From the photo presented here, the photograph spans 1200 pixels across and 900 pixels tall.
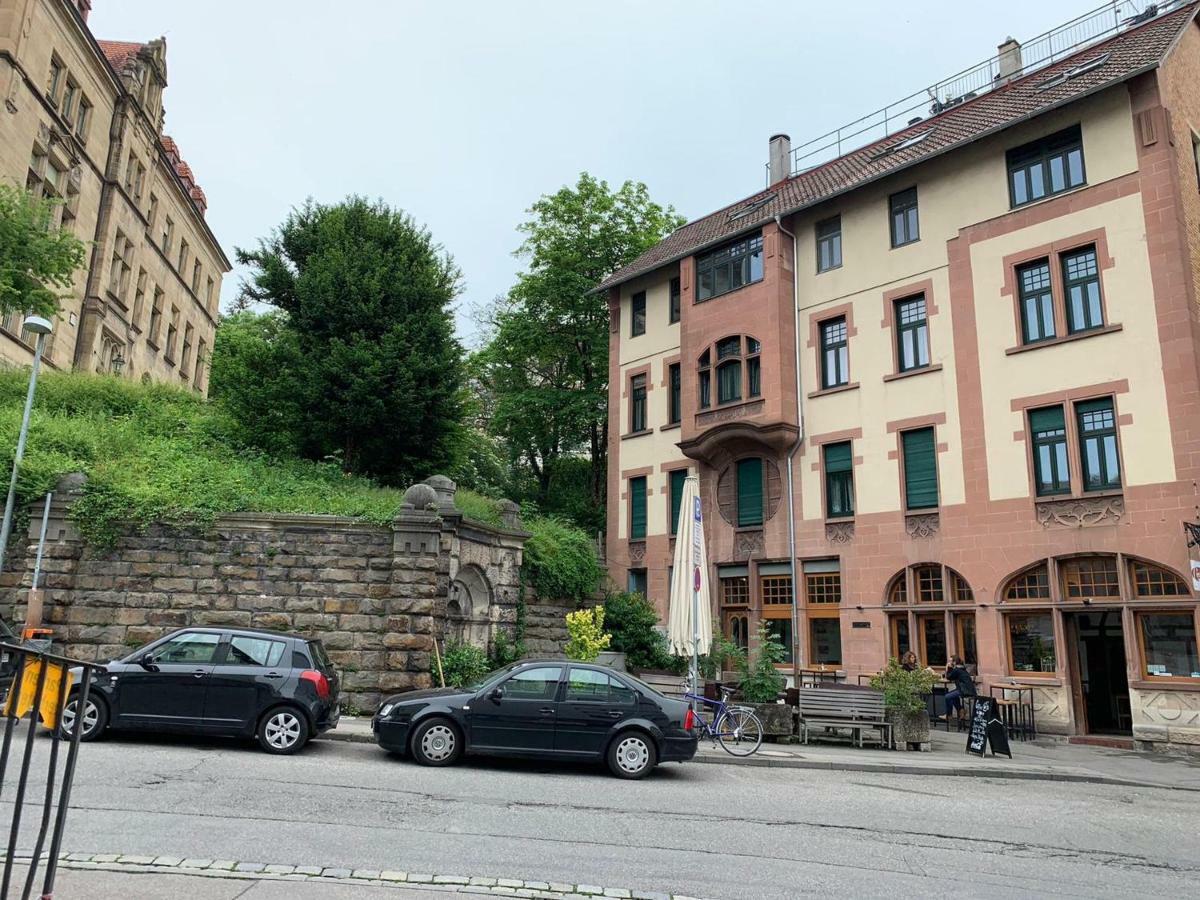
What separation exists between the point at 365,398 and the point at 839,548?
1287 centimetres

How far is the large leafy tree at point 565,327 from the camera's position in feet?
108

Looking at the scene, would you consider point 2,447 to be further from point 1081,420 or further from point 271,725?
point 1081,420

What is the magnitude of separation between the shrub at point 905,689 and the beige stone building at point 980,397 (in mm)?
4615

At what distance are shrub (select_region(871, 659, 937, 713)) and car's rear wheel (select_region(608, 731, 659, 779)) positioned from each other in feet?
18.6

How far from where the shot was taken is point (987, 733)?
1403 cm

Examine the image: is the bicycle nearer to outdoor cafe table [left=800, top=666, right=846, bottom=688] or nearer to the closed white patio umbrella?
the closed white patio umbrella

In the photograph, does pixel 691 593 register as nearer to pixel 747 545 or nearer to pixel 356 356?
pixel 747 545

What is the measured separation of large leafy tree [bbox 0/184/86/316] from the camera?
1678cm

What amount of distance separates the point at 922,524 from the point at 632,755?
1211 cm

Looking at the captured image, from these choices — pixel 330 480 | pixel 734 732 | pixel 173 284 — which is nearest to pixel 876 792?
pixel 734 732

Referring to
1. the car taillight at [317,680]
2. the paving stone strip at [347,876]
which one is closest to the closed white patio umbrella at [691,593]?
the car taillight at [317,680]

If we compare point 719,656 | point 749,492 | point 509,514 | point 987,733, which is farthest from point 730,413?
point 987,733

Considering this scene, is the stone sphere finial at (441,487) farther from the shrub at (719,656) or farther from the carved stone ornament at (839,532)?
the carved stone ornament at (839,532)

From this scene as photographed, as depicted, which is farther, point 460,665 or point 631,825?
point 460,665
